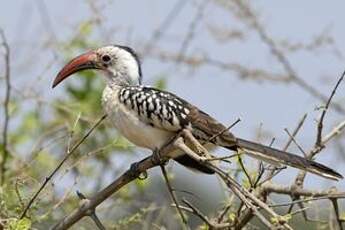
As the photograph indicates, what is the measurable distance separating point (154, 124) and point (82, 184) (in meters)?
1.63

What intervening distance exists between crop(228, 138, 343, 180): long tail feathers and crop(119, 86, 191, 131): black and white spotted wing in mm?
198

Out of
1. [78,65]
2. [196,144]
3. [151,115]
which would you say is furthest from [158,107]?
[196,144]

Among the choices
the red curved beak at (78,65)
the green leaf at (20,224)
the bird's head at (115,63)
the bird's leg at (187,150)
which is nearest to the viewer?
the bird's leg at (187,150)

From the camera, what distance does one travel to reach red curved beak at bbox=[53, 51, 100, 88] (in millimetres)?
3561

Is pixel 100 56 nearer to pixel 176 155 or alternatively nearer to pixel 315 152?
pixel 176 155

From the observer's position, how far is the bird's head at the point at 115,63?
144 inches

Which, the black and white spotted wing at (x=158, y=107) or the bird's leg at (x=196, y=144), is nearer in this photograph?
the bird's leg at (x=196, y=144)

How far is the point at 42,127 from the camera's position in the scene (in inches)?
211

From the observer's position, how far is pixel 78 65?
363cm

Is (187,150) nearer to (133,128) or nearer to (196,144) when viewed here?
(196,144)

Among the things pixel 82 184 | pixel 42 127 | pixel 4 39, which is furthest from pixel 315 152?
pixel 42 127

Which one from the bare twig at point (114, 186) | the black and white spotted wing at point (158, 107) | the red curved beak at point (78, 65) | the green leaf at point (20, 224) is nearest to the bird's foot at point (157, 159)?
the bare twig at point (114, 186)

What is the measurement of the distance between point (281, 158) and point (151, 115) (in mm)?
441

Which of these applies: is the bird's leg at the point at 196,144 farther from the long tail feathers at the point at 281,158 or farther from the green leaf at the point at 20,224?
the green leaf at the point at 20,224
